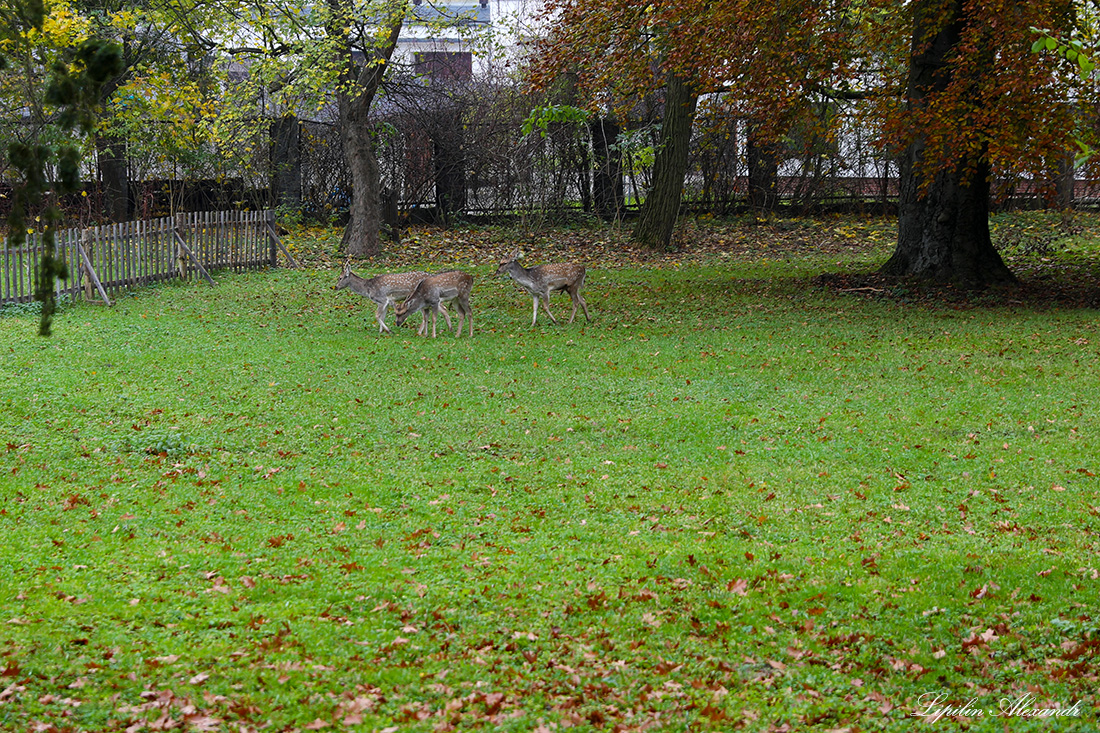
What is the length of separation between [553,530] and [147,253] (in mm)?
15605

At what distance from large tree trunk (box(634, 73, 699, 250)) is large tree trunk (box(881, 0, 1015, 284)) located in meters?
7.31

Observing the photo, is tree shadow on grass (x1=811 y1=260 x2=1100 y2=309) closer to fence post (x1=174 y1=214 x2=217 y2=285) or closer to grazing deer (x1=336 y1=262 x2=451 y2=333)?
grazing deer (x1=336 y1=262 x2=451 y2=333)

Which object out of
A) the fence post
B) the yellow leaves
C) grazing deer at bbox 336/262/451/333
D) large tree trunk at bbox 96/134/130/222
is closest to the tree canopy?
grazing deer at bbox 336/262/451/333

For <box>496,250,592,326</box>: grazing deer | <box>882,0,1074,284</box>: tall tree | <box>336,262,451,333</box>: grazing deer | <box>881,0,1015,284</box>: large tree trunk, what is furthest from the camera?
<box>881,0,1015,284</box>: large tree trunk

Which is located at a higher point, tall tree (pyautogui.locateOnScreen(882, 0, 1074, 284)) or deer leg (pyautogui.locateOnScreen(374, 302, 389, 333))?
tall tree (pyautogui.locateOnScreen(882, 0, 1074, 284))

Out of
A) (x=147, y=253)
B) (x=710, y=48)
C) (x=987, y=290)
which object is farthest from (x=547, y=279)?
(x=147, y=253)

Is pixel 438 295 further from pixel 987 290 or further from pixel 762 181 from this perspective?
pixel 762 181

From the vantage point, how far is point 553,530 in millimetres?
7859

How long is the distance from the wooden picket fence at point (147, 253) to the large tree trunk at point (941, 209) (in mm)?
14320

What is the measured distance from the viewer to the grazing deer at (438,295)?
16047mm

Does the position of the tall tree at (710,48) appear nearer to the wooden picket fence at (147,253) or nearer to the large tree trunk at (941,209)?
the large tree trunk at (941,209)

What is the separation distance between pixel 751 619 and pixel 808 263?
19.2 m

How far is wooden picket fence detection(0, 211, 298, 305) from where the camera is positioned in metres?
18.2

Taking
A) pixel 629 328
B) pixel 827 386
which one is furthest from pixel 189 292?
pixel 827 386
